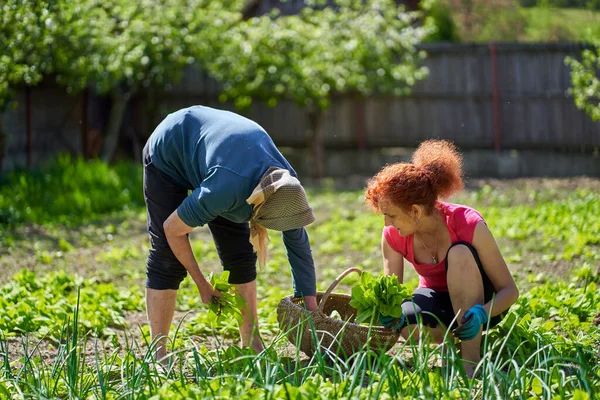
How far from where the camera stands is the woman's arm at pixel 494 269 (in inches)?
145

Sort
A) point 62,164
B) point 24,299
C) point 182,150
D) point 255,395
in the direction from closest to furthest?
point 255,395, point 182,150, point 24,299, point 62,164

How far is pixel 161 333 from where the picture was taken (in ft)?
12.9

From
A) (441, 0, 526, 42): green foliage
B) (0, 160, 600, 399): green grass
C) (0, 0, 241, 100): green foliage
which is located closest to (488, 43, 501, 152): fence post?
(0, 160, 600, 399): green grass

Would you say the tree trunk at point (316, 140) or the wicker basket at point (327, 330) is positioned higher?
the wicker basket at point (327, 330)

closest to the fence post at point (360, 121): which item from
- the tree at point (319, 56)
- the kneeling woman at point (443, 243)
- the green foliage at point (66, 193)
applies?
the tree at point (319, 56)

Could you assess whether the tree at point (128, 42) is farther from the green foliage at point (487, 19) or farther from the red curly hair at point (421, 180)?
the green foliage at point (487, 19)

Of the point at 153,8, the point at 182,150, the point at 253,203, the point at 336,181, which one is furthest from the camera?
the point at 336,181

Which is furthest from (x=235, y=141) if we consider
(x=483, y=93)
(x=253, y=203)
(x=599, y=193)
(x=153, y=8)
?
(x=483, y=93)

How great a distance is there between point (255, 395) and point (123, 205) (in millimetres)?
7254

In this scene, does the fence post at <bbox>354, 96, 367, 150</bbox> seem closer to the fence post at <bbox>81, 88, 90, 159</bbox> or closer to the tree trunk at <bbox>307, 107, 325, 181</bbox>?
the tree trunk at <bbox>307, 107, 325, 181</bbox>

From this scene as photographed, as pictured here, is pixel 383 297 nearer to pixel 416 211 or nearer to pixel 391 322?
pixel 391 322

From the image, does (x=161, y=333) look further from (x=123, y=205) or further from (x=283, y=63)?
(x=283, y=63)

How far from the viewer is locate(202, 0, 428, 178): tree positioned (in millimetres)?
12180

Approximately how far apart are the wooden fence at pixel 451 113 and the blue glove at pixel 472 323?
31.1 ft
